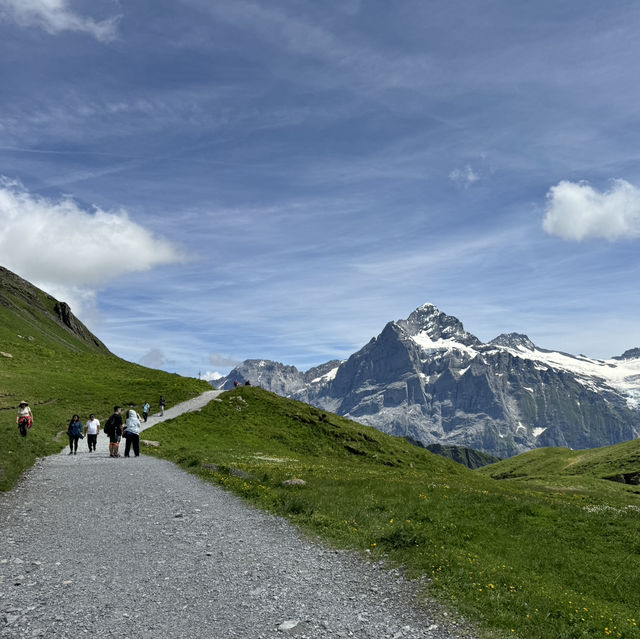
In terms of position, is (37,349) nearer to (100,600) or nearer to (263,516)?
(263,516)

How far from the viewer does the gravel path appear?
36.4 feet

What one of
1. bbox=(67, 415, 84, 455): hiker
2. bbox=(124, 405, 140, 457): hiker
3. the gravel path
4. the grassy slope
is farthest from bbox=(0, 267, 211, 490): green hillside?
the grassy slope

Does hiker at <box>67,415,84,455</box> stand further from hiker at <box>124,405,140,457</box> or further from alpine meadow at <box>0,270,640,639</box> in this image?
hiker at <box>124,405,140,457</box>

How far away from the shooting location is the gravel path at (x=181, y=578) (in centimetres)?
1109

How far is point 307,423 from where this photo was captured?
74875 millimetres

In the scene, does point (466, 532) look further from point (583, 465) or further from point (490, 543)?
point (583, 465)

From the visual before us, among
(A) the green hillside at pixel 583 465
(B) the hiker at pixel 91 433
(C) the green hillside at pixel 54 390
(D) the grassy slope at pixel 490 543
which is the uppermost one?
(C) the green hillside at pixel 54 390

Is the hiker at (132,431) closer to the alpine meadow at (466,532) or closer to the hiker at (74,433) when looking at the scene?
the alpine meadow at (466,532)

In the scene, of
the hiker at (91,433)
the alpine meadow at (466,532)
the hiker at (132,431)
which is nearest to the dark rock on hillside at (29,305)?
the alpine meadow at (466,532)

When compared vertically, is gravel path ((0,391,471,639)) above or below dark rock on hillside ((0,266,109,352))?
below

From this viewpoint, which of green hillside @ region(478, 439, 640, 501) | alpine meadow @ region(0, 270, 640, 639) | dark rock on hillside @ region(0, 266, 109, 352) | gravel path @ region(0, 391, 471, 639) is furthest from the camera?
dark rock on hillside @ region(0, 266, 109, 352)

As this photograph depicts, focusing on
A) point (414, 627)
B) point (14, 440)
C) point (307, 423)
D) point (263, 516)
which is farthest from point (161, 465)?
point (307, 423)

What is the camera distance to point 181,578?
543 inches

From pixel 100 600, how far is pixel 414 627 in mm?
7718
